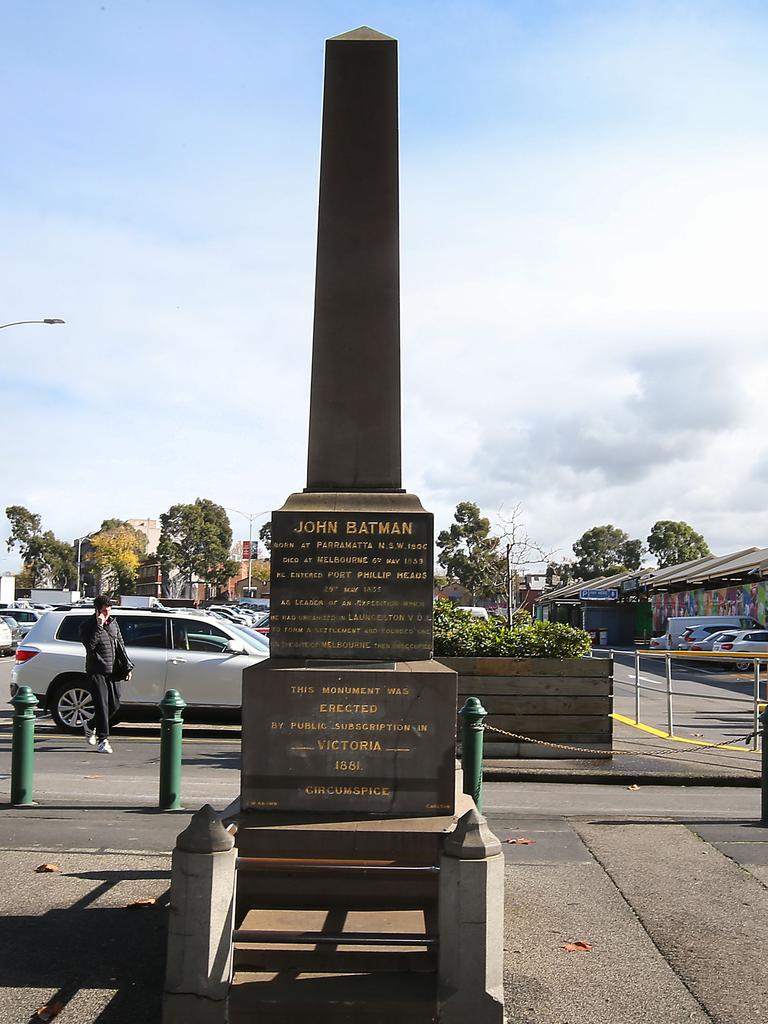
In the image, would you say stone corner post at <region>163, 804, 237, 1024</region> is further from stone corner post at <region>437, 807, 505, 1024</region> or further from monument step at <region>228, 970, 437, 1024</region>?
→ stone corner post at <region>437, 807, 505, 1024</region>

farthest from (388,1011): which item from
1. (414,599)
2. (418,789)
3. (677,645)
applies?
(677,645)

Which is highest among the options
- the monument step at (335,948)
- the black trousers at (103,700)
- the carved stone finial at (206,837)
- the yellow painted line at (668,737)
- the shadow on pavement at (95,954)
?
the carved stone finial at (206,837)

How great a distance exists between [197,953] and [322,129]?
5.38 meters

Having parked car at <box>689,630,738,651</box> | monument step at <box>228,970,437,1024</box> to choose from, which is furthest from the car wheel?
parked car at <box>689,630,738,651</box>

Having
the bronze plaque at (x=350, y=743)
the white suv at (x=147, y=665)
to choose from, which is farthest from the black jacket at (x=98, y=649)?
the bronze plaque at (x=350, y=743)

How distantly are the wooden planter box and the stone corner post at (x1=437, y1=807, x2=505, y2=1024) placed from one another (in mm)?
8807

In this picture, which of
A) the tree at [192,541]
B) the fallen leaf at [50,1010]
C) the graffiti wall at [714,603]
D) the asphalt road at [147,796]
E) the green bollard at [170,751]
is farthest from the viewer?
the tree at [192,541]

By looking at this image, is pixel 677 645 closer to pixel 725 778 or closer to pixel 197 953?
pixel 725 778

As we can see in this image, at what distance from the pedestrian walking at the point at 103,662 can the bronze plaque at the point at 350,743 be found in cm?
712

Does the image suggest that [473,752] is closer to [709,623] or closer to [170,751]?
[170,751]

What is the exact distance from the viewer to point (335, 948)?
5.10 m

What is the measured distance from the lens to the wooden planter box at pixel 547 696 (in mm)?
13492

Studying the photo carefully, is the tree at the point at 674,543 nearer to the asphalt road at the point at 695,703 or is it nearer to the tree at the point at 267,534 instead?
the tree at the point at 267,534

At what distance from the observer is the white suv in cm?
1500
